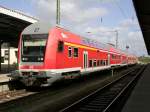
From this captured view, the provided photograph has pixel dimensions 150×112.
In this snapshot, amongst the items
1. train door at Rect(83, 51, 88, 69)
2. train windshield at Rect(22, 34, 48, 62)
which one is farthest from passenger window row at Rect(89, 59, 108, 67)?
train windshield at Rect(22, 34, 48, 62)

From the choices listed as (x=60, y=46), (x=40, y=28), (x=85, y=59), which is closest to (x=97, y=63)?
(x=85, y=59)

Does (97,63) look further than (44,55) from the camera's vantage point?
Yes

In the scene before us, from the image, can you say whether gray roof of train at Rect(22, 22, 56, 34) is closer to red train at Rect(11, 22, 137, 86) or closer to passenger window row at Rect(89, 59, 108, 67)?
red train at Rect(11, 22, 137, 86)

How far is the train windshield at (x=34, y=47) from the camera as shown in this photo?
16203 mm

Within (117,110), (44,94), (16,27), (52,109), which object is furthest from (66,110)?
(16,27)

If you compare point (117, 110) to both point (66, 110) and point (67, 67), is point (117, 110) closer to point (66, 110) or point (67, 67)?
point (66, 110)

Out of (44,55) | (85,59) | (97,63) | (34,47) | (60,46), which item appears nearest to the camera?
(44,55)

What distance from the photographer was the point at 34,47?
54.1 ft

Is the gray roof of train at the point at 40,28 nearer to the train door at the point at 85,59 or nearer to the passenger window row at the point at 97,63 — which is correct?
the train door at the point at 85,59

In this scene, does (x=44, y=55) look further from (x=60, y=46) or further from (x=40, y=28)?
(x=40, y=28)

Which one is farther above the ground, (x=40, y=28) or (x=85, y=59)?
(x=40, y=28)

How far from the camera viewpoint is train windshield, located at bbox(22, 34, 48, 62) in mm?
16203

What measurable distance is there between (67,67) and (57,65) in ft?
4.99

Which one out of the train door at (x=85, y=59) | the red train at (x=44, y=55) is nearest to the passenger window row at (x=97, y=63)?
the train door at (x=85, y=59)
